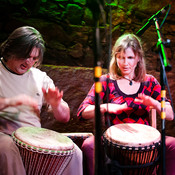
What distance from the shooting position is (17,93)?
1.94 metres

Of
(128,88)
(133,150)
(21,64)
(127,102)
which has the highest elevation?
(21,64)

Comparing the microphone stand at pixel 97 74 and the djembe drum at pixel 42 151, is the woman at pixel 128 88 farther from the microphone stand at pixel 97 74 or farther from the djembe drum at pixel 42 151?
the microphone stand at pixel 97 74

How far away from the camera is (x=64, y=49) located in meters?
2.97

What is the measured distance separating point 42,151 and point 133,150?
663 mm

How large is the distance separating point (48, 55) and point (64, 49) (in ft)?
0.78

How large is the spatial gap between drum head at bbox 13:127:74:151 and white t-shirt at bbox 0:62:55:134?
0.78 feet

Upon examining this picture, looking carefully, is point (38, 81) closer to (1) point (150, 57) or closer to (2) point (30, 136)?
(2) point (30, 136)

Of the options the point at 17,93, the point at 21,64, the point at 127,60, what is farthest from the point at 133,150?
the point at 21,64

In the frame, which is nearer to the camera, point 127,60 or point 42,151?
point 42,151

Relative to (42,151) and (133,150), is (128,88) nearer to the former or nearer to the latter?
(133,150)

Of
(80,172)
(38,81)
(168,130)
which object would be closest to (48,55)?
(38,81)

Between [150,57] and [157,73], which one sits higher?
[150,57]

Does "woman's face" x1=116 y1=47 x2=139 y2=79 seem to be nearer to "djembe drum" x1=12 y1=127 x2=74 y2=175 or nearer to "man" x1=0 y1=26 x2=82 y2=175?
"man" x1=0 y1=26 x2=82 y2=175

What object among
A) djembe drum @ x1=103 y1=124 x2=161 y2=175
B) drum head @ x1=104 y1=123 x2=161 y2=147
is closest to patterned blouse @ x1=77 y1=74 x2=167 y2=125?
drum head @ x1=104 y1=123 x2=161 y2=147
